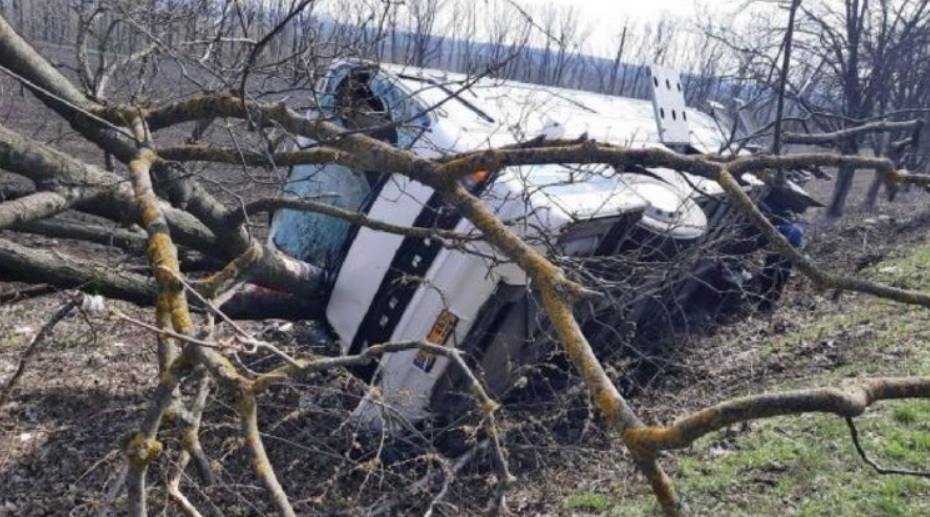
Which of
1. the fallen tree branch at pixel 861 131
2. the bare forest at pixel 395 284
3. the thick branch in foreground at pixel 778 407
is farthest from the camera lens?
the fallen tree branch at pixel 861 131

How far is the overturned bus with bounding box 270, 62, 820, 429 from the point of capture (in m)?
4.47

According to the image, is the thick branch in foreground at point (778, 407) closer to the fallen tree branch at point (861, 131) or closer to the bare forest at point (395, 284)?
the bare forest at point (395, 284)

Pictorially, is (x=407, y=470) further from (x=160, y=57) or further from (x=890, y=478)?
(x=160, y=57)

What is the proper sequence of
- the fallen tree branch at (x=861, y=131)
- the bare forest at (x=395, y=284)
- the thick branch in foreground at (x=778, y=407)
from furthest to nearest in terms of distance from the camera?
1. the fallen tree branch at (x=861, y=131)
2. the bare forest at (x=395, y=284)
3. the thick branch in foreground at (x=778, y=407)

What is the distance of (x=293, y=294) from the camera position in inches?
206

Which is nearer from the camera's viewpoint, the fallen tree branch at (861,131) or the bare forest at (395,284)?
the bare forest at (395,284)

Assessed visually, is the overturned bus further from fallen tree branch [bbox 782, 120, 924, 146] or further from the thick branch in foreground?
the thick branch in foreground

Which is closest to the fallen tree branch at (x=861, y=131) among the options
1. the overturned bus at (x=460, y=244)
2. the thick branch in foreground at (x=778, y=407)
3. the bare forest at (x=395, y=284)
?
the bare forest at (x=395, y=284)

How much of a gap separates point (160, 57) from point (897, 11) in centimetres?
1891

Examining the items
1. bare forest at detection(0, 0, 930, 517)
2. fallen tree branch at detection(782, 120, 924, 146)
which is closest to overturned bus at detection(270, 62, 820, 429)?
bare forest at detection(0, 0, 930, 517)

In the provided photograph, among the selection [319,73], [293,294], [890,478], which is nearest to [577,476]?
[890,478]

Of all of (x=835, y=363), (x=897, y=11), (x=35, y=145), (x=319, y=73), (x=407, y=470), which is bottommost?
(x=407, y=470)

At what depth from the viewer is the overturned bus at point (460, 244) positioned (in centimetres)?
447

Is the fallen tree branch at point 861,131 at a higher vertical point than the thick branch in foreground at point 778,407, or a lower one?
higher
